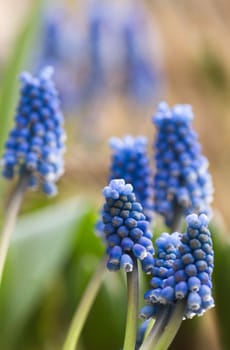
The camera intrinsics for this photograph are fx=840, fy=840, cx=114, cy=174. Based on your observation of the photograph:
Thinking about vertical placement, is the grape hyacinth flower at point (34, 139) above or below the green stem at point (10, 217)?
above

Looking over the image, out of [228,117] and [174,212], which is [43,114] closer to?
[174,212]

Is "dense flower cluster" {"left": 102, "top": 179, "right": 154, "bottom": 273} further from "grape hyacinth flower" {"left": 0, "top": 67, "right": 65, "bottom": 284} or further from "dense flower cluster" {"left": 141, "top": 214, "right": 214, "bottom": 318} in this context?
"grape hyacinth flower" {"left": 0, "top": 67, "right": 65, "bottom": 284}

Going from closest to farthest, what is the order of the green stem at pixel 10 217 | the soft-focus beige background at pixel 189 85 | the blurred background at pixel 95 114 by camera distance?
1. the green stem at pixel 10 217
2. the blurred background at pixel 95 114
3. the soft-focus beige background at pixel 189 85

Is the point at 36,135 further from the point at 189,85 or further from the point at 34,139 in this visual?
the point at 189,85

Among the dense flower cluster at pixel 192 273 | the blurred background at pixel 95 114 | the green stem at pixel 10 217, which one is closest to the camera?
the dense flower cluster at pixel 192 273

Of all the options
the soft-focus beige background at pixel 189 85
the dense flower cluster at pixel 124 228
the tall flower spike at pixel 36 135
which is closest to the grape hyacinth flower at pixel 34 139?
the tall flower spike at pixel 36 135

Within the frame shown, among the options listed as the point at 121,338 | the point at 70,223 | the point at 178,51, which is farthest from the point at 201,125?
the point at 121,338

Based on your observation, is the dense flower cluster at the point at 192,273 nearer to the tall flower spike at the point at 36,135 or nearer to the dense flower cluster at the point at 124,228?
the dense flower cluster at the point at 124,228
